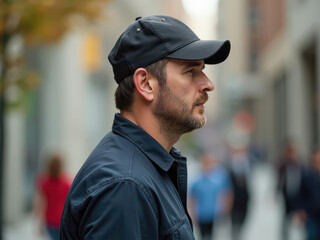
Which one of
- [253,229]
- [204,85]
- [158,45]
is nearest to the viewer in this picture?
[158,45]

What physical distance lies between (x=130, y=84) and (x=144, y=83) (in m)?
0.07

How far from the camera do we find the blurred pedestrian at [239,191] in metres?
9.49

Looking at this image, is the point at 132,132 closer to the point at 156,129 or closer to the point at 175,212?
the point at 156,129

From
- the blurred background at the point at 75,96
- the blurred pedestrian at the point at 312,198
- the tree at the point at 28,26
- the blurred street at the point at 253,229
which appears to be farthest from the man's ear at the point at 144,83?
the blurred street at the point at 253,229

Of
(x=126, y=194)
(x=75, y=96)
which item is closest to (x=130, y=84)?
(x=126, y=194)

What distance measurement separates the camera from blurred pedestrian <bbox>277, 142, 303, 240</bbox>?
9.00m

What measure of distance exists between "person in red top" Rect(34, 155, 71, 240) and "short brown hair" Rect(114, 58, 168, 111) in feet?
16.5

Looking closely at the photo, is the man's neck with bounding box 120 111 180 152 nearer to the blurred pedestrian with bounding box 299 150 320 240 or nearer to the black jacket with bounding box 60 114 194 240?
the black jacket with bounding box 60 114 194 240

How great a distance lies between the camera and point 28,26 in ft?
22.4

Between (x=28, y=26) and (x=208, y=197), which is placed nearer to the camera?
(x=28, y=26)

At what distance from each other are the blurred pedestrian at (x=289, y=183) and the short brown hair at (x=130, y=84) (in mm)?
7131

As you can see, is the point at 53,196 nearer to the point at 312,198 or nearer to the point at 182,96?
the point at 312,198

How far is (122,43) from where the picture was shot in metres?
2.10

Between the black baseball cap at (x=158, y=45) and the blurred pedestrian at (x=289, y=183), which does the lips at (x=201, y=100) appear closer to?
the black baseball cap at (x=158, y=45)
